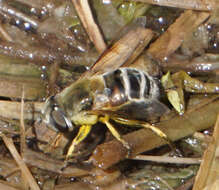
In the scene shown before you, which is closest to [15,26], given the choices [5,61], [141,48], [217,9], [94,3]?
[5,61]

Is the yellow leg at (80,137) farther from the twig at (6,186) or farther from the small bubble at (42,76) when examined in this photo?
the small bubble at (42,76)

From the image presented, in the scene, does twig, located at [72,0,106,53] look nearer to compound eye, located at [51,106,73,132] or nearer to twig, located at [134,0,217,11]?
twig, located at [134,0,217,11]

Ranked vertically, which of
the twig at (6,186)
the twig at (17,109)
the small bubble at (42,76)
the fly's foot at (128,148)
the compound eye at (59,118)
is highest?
the small bubble at (42,76)

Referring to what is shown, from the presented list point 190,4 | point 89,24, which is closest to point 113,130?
point 89,24

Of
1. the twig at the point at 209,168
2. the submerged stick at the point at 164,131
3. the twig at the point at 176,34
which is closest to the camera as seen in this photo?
the twig at the point at 209,168

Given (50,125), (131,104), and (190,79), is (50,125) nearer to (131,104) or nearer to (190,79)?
(131,104)

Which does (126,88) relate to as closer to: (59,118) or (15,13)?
(59,118)

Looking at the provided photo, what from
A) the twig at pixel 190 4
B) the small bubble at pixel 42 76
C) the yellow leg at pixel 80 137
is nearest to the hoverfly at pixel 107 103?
the yellow leg at pixel 80 137
